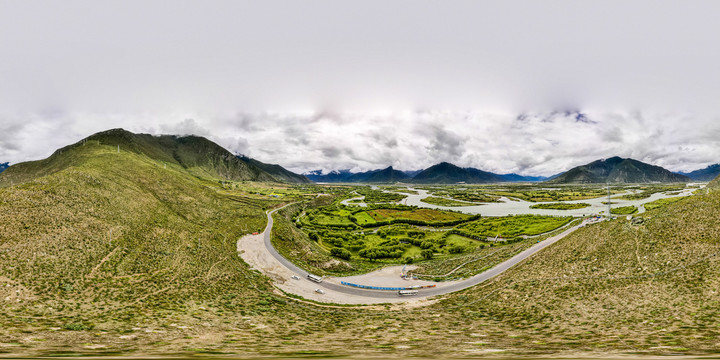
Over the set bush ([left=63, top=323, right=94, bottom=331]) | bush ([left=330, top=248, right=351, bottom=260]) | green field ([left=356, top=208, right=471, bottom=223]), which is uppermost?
bush ([left=63, top=323, right=94, bottom=331])

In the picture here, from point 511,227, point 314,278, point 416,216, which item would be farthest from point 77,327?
point 416,216

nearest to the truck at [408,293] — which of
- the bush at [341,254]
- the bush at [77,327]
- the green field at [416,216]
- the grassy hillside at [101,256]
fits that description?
the grassy hillside at [101,256]

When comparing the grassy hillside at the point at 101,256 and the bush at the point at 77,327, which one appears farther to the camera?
the grassy hillside at the point at 101,256

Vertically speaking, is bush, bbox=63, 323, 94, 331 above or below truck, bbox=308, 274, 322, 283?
above

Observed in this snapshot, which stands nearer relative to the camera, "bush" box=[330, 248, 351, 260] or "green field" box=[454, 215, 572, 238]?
"bush" box=[330, 248, 351, 260]

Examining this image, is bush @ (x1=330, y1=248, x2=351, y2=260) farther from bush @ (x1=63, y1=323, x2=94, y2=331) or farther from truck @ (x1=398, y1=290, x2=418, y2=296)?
bush @ (x1=63, y1=323, x2=94, y2=331)

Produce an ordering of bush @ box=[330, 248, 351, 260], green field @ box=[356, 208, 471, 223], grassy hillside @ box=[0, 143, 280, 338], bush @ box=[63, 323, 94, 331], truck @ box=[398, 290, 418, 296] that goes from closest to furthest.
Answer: bush @ box=[63, 323, 94, 331]
grassy hillside @ box=[0, 143, 280, 338]
truck @ box=[398, 290, 418, 296]
bush @ box=[330, 248, 351, 260]
green field @ box=[356, 208, 471, 223]

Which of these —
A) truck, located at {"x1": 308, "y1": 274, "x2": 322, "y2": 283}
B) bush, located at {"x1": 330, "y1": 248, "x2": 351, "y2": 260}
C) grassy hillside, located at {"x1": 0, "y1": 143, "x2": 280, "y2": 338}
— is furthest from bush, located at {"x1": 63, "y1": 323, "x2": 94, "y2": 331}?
bush, located at {"x1": 330, "y1": 248, "x2": 351, "y2": 260}

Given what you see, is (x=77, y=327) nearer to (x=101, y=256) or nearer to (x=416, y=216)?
(x=101, y=256)

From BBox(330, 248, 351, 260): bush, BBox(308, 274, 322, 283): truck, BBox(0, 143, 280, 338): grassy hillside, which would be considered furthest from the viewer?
BBox(330, 248, 351, 260): bush

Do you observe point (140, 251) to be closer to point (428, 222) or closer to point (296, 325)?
point (296, 325)

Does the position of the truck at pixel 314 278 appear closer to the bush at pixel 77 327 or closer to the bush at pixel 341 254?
the bush at pixel 341 254

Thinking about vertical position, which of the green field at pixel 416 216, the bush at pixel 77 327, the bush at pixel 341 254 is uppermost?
the bush at pixel 77 327
